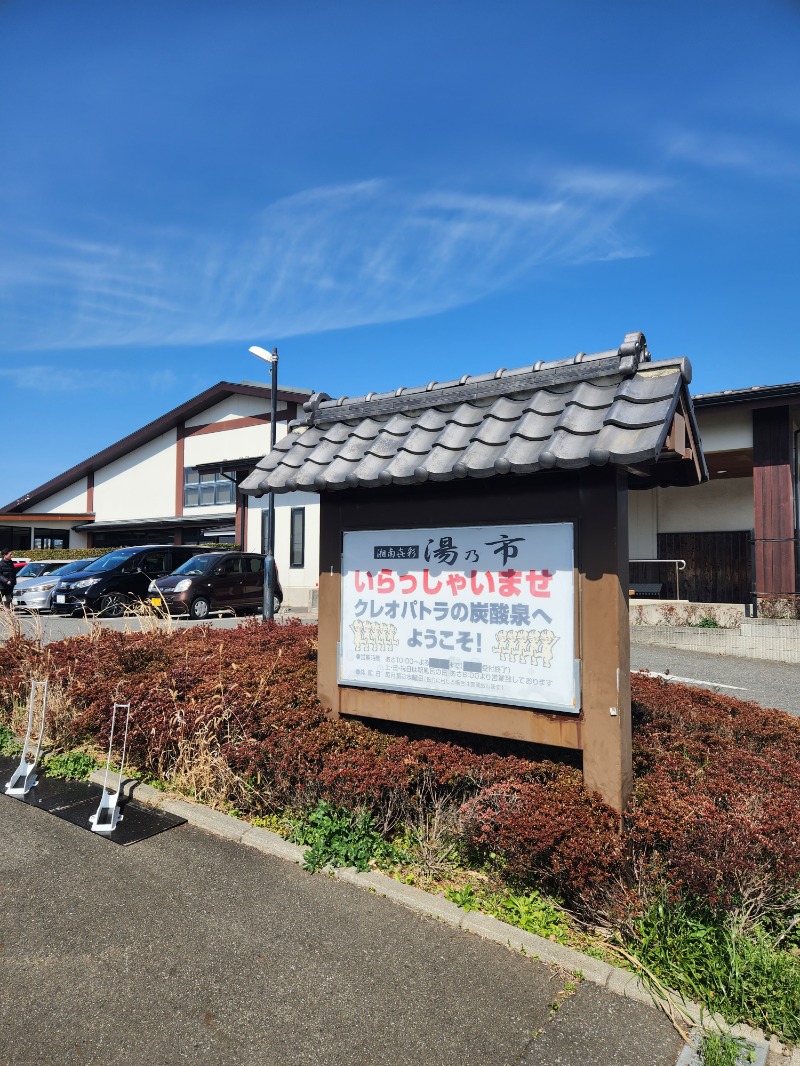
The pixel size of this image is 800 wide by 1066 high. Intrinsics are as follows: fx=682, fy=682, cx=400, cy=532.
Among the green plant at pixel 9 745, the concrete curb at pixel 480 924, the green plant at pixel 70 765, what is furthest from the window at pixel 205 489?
the concrete curb at pixel 480 924

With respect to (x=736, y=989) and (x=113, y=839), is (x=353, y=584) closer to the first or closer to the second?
(x=113, y=839)

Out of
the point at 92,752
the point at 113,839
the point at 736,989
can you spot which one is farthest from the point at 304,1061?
the point at 92,752

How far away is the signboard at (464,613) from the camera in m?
3.80

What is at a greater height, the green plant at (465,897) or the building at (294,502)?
the building at (294,502)

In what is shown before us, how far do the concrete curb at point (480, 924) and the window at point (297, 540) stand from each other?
1845 cm

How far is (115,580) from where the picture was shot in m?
17.7

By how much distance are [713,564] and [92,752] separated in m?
17.4

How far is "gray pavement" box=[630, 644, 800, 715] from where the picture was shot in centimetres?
879

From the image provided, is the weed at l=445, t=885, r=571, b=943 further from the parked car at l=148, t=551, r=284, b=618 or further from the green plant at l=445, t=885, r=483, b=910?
the parked car at l=148, t=551, r=284, b=618

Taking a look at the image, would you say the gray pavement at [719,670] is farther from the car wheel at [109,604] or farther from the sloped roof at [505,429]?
the sloped roof at [505,429]

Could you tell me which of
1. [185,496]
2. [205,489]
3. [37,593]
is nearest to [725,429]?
[37,593]

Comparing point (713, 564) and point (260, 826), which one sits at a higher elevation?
point (713, 564)

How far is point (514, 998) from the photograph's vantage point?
2748mm

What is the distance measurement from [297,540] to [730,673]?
15.4 meters
